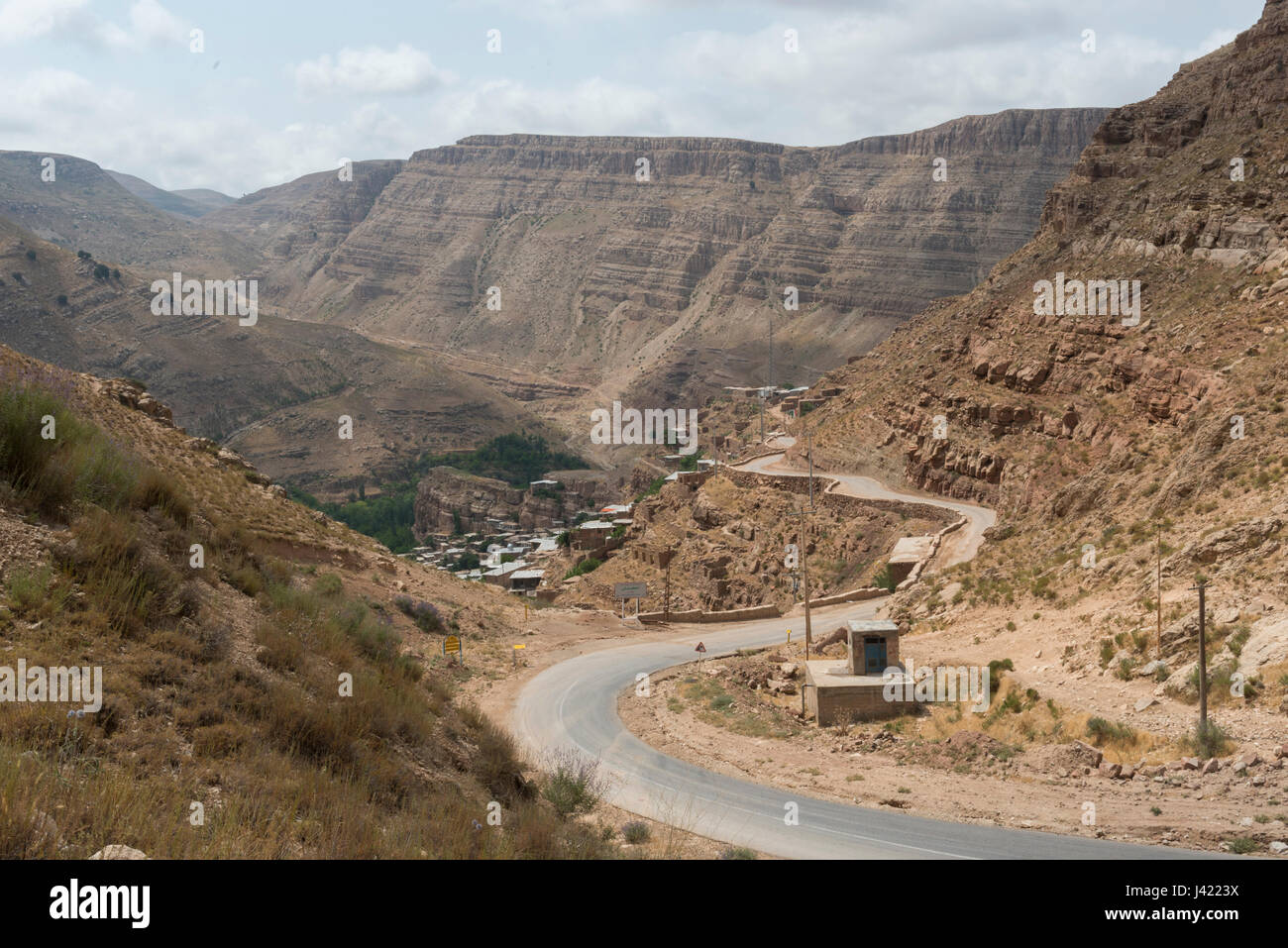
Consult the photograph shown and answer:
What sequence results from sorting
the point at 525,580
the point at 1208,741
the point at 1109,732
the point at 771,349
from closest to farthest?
the point at 1208,741 < the point at 1109,732 < the point at 525,580 < the point at 771,349

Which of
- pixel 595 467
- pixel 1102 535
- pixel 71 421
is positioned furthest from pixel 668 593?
pixel 595 467

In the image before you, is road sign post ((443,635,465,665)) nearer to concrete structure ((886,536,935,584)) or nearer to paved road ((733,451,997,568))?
paved road ((733,451,997,568))

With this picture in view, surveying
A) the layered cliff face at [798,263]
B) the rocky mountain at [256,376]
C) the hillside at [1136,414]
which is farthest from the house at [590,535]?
the layered cliff face at [798,263]

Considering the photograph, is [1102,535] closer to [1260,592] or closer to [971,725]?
[1260,592]

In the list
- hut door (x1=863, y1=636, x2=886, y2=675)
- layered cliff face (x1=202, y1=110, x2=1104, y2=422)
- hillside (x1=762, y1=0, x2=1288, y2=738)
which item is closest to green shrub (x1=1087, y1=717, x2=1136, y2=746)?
hillside (x1=762, y1=0, x2=1288, y2=738)

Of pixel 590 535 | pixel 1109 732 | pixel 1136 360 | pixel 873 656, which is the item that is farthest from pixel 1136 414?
pixel 590 535

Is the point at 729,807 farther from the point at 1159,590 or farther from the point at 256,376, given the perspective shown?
the point at 256,376
